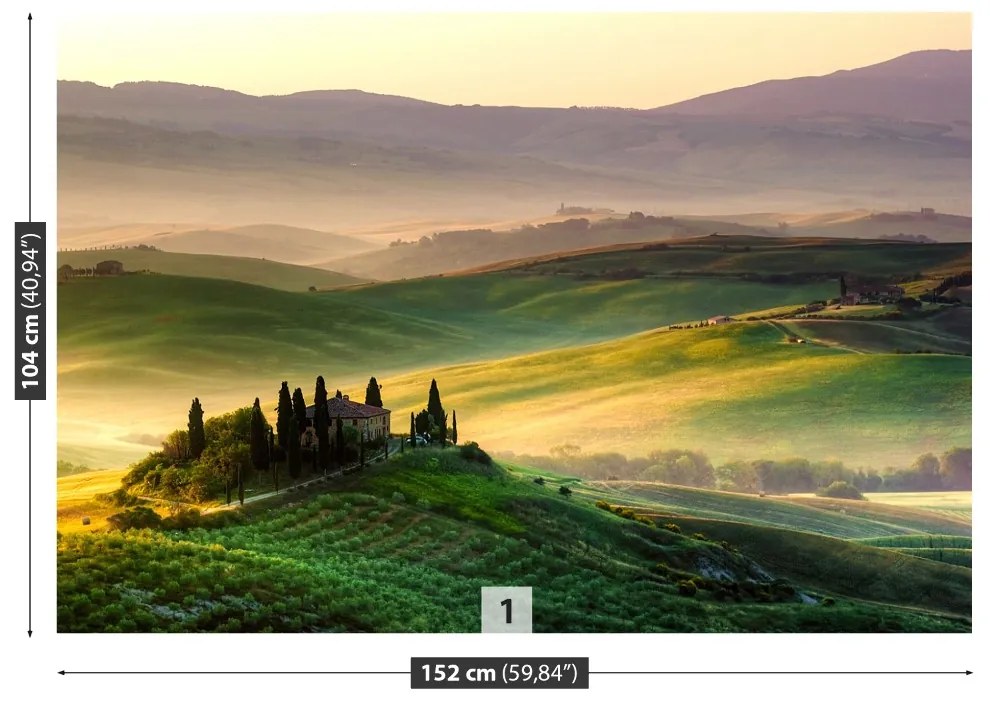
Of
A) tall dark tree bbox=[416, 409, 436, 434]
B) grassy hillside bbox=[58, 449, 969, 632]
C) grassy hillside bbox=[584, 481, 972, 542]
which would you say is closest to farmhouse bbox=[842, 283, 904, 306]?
grassy hillside bbox=[584, 481, 972, 542]

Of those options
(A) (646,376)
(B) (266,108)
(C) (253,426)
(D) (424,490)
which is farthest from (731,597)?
(B) (266,108)

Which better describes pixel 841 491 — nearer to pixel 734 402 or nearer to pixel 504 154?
pixel 734 402

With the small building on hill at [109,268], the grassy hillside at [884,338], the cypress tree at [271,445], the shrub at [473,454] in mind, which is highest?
the small building on hill at [109,268]

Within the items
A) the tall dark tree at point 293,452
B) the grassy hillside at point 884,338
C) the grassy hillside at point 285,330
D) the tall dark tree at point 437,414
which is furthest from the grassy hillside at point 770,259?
the tall dark tree at point 293,452

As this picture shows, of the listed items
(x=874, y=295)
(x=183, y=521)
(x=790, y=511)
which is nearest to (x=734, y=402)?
(x=790, y=511)

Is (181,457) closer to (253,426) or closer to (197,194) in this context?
(253,426)

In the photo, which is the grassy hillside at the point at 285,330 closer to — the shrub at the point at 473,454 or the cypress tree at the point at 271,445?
the cypress tree at the point at 271,445
